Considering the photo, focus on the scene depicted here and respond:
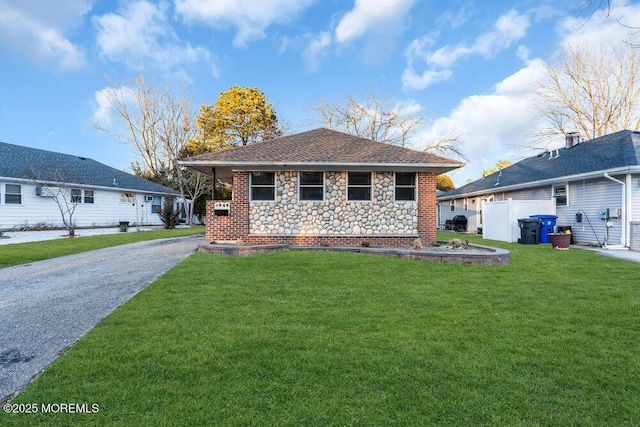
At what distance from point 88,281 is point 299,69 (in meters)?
16.3

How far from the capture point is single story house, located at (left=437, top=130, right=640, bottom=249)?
12.4 meters

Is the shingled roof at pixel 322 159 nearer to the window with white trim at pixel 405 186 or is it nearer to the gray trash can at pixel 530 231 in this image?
the window with white trim at pixel 405 186

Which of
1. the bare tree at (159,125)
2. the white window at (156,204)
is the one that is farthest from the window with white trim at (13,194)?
the bare tree at (159,125)

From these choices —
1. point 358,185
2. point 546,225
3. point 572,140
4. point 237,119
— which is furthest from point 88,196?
point 572,140

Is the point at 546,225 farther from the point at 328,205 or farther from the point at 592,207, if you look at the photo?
the point at 328,205

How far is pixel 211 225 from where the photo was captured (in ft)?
38.7

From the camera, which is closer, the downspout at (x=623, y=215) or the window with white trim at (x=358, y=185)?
the window with white trim at (x=358, y=185)

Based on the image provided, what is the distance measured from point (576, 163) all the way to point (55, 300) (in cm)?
1809

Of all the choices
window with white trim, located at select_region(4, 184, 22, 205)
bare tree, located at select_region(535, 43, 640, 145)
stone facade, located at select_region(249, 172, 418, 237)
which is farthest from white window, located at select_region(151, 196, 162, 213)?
bare tree, located at select_region(535, 43, 640, 145)

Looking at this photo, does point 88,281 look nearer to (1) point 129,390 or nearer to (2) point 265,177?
(1) point 129,390

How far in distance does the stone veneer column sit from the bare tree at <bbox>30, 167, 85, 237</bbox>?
16.7 m

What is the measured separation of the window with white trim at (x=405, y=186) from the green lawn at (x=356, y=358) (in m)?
6.35

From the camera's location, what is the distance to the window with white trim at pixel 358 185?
12.0 m

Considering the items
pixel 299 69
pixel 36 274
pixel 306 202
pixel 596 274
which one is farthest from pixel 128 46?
pixel 596 274
